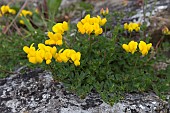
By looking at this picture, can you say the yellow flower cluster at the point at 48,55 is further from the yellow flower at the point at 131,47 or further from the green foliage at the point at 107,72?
the yellow flower at the point at 131,47

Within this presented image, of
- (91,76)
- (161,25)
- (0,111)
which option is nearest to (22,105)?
(0,111)

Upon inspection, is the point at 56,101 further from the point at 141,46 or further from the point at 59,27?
the point at 141,46

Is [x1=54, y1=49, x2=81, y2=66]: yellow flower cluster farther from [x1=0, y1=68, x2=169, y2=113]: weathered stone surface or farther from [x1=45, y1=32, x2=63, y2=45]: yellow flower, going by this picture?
[x1=0, y1=68, x2=169, y2=113]: weathered stone surface

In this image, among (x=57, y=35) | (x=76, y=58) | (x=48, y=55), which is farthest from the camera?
(x=57, y=35)

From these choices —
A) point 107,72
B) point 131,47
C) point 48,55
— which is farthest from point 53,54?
point 131,47

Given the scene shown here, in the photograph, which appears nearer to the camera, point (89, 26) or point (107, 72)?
point (89, 26)

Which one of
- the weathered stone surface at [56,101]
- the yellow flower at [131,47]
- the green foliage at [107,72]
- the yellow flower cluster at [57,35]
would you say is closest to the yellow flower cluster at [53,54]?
the yellow flower cluster at [57,35]

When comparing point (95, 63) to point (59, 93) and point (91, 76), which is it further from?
point (59, 93)
